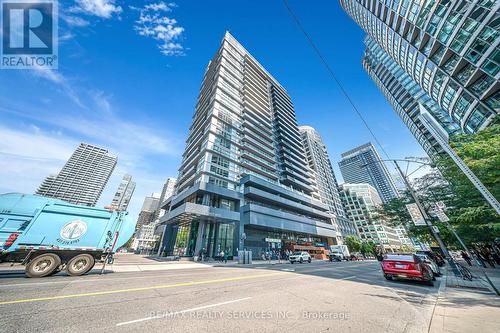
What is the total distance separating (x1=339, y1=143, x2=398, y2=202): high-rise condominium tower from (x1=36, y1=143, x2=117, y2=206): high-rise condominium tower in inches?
7587

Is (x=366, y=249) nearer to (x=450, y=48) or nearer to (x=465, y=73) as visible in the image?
(x=465, y=73)

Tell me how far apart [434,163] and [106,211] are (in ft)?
78.8

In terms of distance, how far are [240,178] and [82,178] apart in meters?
151

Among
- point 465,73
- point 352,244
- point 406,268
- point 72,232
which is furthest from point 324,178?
point 72,232

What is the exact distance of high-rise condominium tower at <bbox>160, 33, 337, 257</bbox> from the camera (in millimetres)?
35281

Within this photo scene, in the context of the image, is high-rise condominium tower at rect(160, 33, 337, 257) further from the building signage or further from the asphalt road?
the asphalt road

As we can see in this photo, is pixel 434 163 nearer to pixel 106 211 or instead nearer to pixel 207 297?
pixel 207 297

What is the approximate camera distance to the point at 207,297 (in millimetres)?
5875

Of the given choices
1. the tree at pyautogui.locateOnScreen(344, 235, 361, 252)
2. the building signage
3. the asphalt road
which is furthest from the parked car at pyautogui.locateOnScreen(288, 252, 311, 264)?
the tree at pyautogui.locateOnScreen(344, 235, 361, 252)

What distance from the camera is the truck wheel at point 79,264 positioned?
916cm

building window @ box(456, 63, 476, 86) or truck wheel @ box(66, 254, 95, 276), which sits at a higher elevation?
building window @ box(456, 63, 476, 86)

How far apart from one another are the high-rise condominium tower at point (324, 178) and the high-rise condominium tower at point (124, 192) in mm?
139094

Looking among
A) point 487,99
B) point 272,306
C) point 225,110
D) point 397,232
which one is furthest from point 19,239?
point 397,232

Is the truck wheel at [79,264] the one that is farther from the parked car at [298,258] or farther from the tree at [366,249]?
the tree at [366,249]
